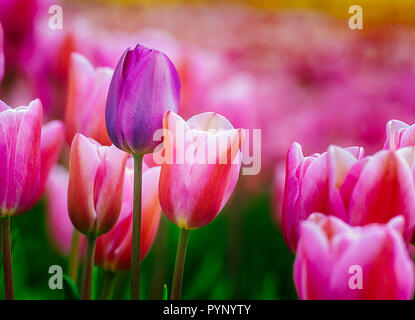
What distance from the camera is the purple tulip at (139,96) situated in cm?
33

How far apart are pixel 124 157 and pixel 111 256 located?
0.07 m

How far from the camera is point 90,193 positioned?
342mm

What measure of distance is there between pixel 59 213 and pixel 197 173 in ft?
0.77

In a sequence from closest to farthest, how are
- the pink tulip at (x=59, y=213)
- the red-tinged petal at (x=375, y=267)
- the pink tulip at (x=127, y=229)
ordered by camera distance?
the red-tinged petal at (x=375, y=267), the pink tulip at (x=127, y=229), the pink tulip at (x=59, y=213)

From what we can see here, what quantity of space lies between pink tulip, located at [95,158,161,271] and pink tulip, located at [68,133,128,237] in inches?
1.1

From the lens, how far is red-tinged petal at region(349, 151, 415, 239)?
30 centimetres

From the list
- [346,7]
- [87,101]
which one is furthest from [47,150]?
[346,7]

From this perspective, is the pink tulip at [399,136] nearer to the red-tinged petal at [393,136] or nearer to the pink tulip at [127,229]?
the red-tinged petal at [393,136]

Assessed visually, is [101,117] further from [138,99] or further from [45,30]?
[45,30]

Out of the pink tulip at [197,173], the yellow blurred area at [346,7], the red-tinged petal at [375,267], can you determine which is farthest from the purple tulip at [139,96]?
the yellow blurred area at [346,7]

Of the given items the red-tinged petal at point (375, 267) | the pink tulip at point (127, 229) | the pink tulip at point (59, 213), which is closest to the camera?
the red-tinged petal at point (375, 267)

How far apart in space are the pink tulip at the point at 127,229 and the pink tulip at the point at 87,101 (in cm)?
4

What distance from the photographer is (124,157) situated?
359 millimetres

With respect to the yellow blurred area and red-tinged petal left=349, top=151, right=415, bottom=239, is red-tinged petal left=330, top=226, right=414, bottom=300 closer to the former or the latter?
red-tinged petal left=349, top=151, right=415, bottom=239
